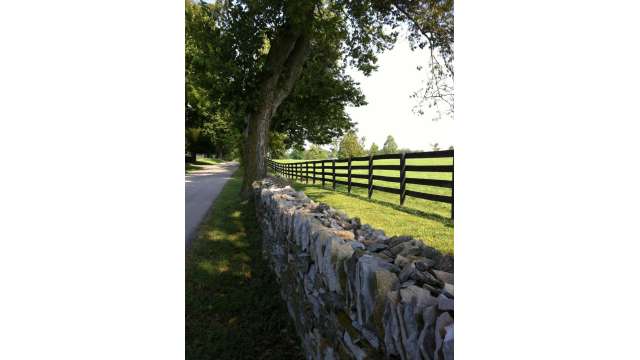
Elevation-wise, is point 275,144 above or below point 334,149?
above

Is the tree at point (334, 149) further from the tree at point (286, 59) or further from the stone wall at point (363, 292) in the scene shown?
the tree at point (286, 59)

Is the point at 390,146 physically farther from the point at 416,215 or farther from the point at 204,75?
the point at 204,75

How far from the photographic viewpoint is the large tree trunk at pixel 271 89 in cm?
611

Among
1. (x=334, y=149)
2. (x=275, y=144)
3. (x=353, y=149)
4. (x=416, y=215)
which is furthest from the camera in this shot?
(x=275, y=144)

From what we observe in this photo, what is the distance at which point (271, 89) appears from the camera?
20.7ft

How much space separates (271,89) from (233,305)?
4543 mm

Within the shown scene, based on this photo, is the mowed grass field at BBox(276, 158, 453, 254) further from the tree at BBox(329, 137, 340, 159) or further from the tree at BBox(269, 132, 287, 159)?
the tree at BBox(269, 132, 287, 159)

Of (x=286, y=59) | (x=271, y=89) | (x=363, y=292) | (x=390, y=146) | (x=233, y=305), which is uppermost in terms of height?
(x=286, y=59)

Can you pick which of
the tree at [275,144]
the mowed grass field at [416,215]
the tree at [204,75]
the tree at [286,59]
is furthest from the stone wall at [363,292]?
the tree at [275,144]

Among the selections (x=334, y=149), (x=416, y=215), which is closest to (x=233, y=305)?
(x=334, y=149)
